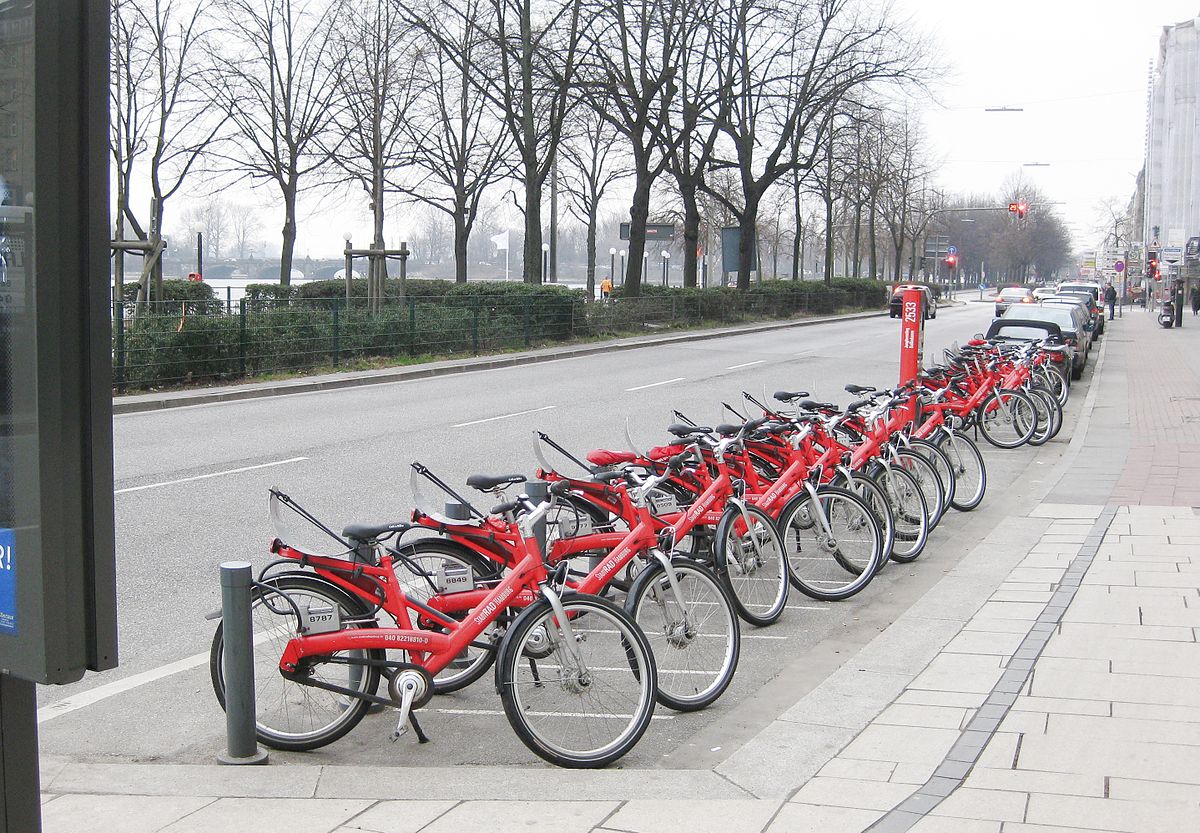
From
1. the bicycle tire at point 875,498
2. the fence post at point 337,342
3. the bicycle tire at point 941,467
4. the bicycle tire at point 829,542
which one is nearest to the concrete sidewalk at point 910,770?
the bicycle tire at point 829,542

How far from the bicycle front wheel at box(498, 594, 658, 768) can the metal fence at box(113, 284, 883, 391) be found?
1520 centimetres

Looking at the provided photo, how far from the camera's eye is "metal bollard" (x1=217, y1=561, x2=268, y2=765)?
4609mm

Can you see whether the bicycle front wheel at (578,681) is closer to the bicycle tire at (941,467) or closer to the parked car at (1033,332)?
the bicycle tire at (941,467)

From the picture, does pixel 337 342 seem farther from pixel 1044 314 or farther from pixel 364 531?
pixel 364 531

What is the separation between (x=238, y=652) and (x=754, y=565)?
3.08 metres

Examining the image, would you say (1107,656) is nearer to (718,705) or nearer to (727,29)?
(718,705)

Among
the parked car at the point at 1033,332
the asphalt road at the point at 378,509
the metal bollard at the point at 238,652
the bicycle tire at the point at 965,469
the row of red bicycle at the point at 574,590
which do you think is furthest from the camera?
the parked car at the point at 1033,332

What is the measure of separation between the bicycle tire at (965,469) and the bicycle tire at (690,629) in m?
5.33

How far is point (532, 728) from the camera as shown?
4727 mm

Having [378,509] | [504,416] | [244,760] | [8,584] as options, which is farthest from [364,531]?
[504,416]

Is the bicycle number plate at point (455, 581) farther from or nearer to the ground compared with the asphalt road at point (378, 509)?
farther from the ground

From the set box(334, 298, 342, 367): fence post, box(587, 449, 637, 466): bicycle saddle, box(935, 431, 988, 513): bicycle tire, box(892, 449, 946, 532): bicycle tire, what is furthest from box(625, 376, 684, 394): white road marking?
box(587, 449, 637, 466): bicycle saddle

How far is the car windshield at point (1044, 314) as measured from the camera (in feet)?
77.0

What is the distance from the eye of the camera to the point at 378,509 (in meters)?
10.1
